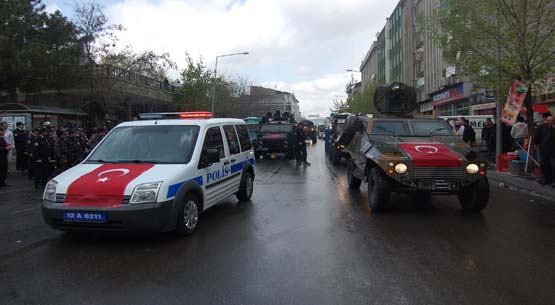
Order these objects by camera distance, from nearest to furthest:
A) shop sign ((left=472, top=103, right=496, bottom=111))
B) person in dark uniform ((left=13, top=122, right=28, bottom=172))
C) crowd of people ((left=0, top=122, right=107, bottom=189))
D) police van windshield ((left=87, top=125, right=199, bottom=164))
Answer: police van windshield ((left=87, top=125, right=199, bottom=164)) < crowd of people ((left=0, top=122, right=107, bottom=189)) < person in dark uniform ((left=13, top=122, right=28, bottom=172)) < shop sign ((left=472, top=103, right=496, bottom=111))

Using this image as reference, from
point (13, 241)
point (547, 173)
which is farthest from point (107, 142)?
point (547, 173)

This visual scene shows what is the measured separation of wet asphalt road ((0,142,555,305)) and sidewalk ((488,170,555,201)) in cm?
211

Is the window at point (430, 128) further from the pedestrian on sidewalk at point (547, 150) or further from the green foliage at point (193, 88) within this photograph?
the green foliage at point (193, 88)

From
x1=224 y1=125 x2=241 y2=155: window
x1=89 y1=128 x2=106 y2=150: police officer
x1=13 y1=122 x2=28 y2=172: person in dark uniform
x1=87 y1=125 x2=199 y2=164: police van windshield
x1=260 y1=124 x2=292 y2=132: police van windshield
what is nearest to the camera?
x1=87 y1=125 x2=199 y2=164: police van windshield

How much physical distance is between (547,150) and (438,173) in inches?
196

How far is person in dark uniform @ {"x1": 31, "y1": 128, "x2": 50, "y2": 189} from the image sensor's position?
11.9 metres

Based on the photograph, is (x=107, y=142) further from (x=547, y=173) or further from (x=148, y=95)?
(x=148, y=95)

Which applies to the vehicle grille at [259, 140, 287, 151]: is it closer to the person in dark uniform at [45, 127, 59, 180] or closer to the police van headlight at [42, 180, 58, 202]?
the person in dark uniform at [45, 127, 59, 180]

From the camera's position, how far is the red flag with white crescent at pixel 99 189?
5695 mm

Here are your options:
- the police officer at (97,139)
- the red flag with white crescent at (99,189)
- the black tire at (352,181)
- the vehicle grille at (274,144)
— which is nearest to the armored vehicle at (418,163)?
the black tire at (352,181)

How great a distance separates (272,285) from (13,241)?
4.10 meters

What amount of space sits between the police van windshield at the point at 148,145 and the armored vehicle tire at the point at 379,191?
3.22 metres

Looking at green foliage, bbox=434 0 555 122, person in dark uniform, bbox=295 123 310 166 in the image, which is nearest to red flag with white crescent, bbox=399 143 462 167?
green foliage, bbox=434 0 555 122

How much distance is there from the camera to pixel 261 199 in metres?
9.76
